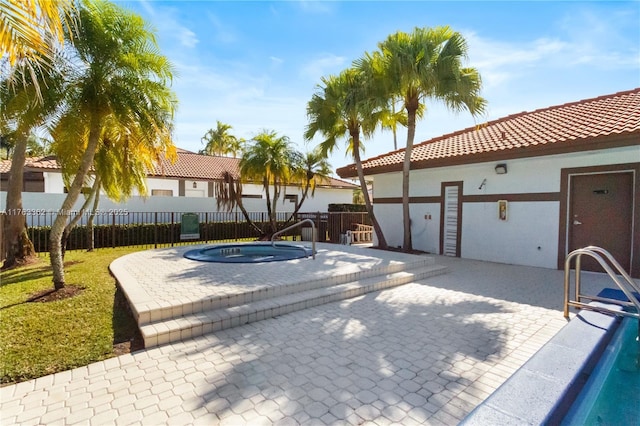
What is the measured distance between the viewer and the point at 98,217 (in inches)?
644

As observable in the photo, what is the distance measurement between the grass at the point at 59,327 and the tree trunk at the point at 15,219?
2.00m

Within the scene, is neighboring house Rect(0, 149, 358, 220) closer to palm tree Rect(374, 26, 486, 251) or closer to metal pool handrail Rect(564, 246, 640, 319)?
palm tree Rect(374, 26, 486, 251)

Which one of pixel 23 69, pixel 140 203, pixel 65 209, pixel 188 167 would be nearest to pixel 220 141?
pixel 188 167

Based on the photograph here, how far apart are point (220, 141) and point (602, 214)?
43.9 meters

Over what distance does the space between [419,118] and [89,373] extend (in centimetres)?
1248

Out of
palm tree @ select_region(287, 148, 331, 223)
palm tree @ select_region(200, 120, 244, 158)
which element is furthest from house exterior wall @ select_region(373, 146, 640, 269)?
palm tree @ select_region(200, 120, 244, 158)

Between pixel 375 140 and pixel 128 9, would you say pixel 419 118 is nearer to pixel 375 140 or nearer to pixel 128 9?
pixel 375 140

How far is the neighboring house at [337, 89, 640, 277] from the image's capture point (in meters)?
8.69

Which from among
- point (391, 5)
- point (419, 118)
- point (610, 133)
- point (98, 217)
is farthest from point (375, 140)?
point (98, 217)

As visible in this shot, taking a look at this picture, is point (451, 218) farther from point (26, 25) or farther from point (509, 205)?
point (26, 25)

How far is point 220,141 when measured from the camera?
45656 mm

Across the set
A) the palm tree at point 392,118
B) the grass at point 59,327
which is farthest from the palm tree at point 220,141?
the grass at point 59,327

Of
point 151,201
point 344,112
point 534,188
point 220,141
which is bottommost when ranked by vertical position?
point 151,201

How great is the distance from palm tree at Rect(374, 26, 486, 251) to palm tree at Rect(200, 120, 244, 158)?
125 ft
